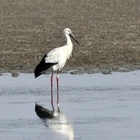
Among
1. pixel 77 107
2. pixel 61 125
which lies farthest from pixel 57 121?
pixel 77 107

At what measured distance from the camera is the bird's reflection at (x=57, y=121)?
10844mm

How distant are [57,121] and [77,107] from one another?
1.38 m

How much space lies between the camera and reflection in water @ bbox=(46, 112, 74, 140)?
35.3 feet

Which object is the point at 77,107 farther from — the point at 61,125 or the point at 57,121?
the point at 61,125

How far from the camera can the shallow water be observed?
10820mm

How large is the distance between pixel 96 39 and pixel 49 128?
13217mm

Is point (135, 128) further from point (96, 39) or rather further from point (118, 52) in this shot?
point (96, 39)

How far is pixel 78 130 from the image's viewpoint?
1102cm

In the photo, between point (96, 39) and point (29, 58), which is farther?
point (96, 39)

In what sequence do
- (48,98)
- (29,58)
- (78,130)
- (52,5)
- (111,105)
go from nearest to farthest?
(78,130) → (111,105) → (48,98) → (29,58) → (52,5)

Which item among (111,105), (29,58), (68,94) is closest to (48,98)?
(68,94)

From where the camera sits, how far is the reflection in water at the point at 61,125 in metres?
10.8

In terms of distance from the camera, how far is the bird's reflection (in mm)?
10844

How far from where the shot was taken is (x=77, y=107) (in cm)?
1320
